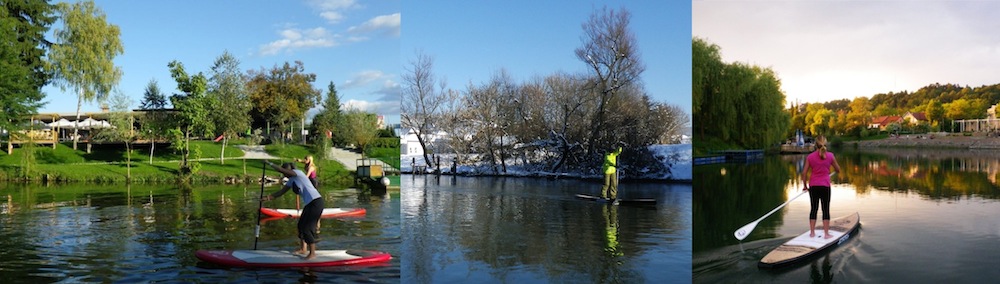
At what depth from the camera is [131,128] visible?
70.3ft

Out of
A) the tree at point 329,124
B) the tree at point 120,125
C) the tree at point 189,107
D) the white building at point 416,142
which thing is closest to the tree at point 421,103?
the white building at point 416,142

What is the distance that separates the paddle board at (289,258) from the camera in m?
5.97

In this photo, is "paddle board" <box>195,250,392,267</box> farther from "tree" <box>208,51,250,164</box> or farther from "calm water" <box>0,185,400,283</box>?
"tree" <box>208,51,250,164</box>

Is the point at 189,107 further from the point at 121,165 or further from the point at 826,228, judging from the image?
the point at 826,228

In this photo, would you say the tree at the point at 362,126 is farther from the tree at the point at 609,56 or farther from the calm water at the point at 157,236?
the tree at the point at 609,56

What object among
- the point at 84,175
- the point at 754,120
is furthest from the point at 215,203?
the point at 754,120

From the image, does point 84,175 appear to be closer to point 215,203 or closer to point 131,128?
point 131,128

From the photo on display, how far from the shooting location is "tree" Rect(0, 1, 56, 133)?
1835 cm

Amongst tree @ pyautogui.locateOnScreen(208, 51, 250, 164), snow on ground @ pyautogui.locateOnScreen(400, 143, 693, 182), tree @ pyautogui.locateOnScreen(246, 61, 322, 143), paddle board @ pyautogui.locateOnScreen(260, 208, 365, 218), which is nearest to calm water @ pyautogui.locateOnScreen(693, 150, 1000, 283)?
snow on ground @ pyautogui.locateOnScreen(400, 143, 693, 182)

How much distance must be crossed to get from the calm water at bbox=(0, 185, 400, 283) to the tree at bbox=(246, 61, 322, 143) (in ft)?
19.2

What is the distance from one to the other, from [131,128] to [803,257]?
2102 centimetres

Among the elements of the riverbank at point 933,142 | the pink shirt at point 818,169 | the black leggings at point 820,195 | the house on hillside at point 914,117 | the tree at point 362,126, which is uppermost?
the house on hillside at point 914,117

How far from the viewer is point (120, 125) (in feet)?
69.5

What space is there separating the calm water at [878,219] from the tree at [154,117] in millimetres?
15809
